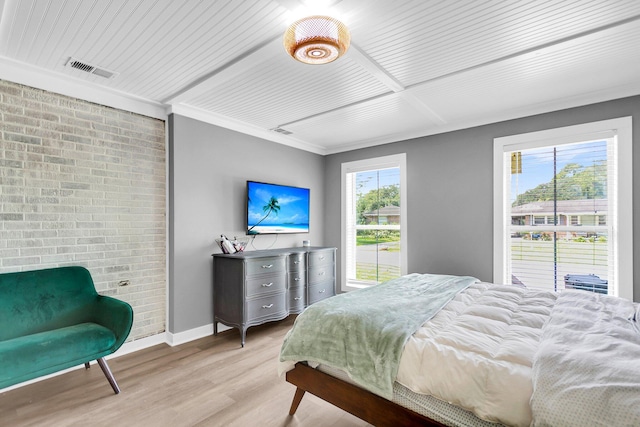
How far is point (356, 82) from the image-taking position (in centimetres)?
277

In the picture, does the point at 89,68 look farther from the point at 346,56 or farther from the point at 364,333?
the point at 364,333

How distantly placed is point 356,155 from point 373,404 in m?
3.80

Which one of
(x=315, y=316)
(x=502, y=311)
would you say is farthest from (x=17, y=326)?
(x=502, y=311)

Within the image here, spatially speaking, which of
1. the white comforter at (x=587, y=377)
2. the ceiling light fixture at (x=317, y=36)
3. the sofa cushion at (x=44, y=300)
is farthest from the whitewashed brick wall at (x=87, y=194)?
the white comforter at (x=587, y=377)

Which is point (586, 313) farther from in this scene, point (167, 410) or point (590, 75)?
point (167, 410)

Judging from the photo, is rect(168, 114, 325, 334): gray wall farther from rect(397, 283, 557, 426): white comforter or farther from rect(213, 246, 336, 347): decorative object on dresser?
rect(397, 283, 557, 426): white comforter

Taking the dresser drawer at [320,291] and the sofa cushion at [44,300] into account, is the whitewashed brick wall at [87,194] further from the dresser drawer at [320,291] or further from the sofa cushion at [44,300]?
the dresser drawer at [320,291]

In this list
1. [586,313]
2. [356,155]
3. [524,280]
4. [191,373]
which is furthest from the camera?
[356,155]

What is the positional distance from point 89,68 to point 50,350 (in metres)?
2.15

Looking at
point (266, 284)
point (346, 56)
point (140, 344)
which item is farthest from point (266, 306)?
point (346, 56)

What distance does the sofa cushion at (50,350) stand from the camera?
6.30 feet

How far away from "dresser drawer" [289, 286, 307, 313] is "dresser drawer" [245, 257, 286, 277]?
0.38 metres

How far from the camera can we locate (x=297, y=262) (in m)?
3.85

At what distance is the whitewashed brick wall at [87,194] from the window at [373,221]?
2.70 m
